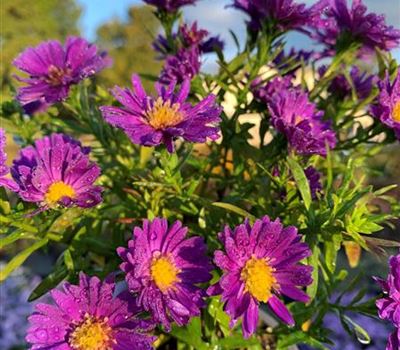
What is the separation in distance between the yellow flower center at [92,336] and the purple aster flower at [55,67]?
277mm

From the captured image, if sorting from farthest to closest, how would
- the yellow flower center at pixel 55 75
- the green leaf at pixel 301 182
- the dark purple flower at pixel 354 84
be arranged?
1. the dark purple flower at pixel 354 84
2. the yellow flower center at pixel 55 75
3. the green leaf at pixel 301 182

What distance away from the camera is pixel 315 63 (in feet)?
2.94

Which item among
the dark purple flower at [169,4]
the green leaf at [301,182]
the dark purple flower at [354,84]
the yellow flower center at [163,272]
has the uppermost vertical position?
the dark purple flower at [169,4]

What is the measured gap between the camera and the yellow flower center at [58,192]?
616mm

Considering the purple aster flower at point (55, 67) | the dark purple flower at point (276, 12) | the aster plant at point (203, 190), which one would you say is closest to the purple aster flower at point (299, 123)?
the aster plant at point (203, 190)

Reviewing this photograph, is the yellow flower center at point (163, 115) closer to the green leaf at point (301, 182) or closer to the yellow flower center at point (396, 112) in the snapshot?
the green leaf at point (301, 182)

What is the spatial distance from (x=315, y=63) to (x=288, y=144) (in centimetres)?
26

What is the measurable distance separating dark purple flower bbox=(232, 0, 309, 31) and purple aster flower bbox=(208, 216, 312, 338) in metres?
0.31

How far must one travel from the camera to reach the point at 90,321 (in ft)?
1.86

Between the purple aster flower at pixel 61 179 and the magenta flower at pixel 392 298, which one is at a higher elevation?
the purple aster flower at pixel 61 179

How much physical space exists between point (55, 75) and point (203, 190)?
0.25m

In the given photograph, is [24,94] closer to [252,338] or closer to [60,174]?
[60,174]

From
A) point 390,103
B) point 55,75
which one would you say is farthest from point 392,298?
point 55,75

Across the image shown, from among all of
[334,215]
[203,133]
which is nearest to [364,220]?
[334,215]
